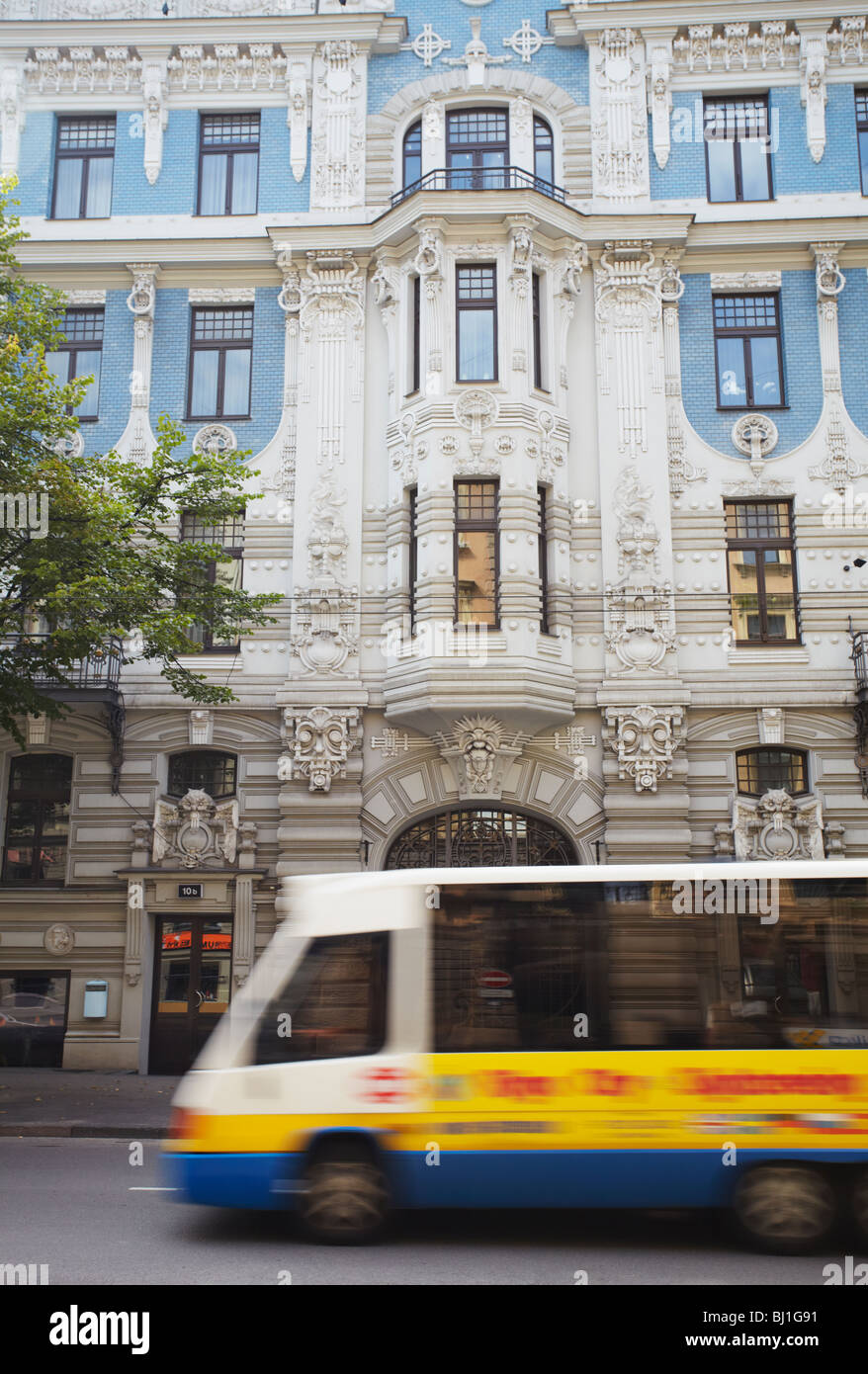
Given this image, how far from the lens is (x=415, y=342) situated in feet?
68.2

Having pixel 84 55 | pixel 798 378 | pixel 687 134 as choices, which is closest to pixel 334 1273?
pixel 798 378

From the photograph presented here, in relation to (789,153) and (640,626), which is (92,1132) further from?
(789,153)

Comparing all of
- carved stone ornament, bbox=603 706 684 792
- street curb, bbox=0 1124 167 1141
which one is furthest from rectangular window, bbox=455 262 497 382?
street curb, bbox=0 1124 167 1141

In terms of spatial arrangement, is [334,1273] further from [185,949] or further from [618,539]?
[618,539]

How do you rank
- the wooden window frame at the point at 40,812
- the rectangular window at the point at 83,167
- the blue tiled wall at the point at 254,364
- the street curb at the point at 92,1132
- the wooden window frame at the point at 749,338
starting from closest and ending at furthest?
the street curb at the point at 92,1132 < the wooden window frame at the point at 40,812 < the wooden window frame at the point at 749,338 < the blue tiled wall at the point at 254,364 < the rectangular window at the point at 83,167

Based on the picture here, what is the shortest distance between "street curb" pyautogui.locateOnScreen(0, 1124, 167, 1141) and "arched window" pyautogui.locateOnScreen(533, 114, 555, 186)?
18.0 m

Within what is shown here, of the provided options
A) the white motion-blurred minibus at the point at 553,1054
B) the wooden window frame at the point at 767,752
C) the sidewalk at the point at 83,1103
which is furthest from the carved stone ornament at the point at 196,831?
the white motion-blurred minibus at the point at 553,1054

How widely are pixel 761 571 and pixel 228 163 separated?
13.1 meters

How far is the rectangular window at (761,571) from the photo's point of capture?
20203mm

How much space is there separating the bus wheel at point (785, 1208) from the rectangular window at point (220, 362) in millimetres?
16677

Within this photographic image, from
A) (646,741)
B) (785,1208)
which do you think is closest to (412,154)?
(646,741)

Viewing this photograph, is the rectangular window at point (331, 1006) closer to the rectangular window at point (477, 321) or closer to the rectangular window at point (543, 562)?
the rectangular window at point (543, 562)

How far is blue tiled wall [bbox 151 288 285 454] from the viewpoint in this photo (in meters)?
21.4

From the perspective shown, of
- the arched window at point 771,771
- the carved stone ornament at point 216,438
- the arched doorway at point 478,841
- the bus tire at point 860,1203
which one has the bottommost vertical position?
the bus tire at point 860,1203
